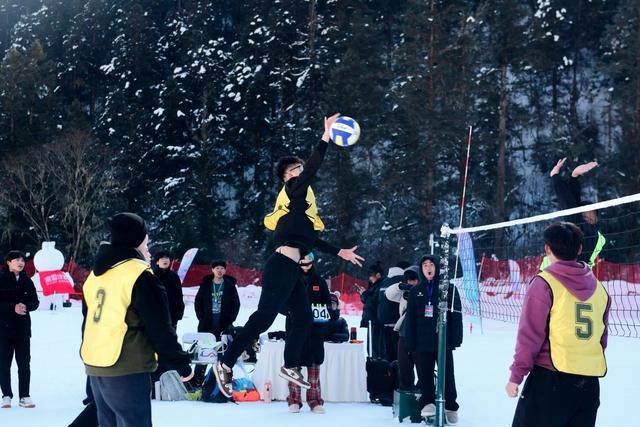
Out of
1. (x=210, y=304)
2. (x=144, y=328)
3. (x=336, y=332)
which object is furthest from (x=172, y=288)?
(x=144, y=328)

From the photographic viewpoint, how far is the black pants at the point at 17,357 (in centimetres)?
915

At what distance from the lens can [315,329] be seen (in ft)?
31.7

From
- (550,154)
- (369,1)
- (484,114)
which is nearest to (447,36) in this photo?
(484,114)

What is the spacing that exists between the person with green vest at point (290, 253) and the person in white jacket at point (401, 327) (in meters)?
2.58

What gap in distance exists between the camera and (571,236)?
4.75 meters

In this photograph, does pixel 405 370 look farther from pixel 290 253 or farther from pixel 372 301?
pixel 290 253

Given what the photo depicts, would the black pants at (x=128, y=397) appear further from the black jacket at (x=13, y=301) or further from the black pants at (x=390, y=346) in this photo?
the black pants at (x=390, y=346)

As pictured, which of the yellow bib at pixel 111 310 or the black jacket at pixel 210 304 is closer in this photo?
the yellow bib at pixel 111 310

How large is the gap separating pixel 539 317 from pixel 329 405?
19.5 ft

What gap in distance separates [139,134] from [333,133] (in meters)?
41.1

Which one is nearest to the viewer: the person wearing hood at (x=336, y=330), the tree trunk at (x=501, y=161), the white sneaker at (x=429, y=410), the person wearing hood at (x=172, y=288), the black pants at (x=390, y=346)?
the white sneaker at (x=429, y=410)

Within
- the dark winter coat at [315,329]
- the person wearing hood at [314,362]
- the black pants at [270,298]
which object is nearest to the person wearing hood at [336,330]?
the dark winter coat at [315,329]

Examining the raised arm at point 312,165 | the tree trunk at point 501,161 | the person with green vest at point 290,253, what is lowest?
the person with green vest at point 290,253

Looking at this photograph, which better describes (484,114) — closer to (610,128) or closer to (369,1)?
(610,128)
